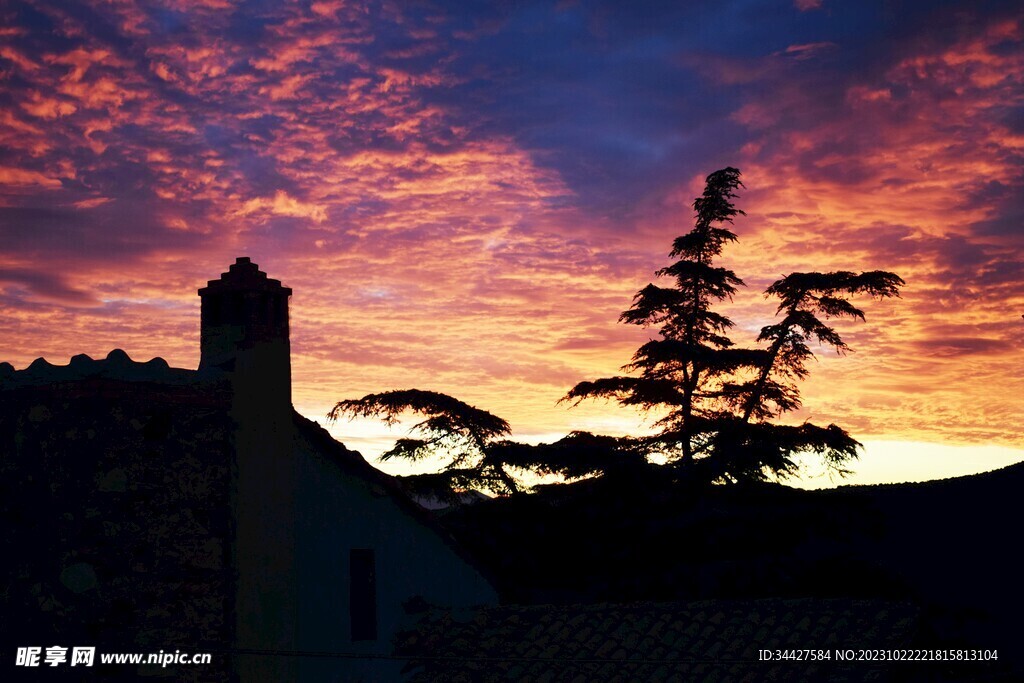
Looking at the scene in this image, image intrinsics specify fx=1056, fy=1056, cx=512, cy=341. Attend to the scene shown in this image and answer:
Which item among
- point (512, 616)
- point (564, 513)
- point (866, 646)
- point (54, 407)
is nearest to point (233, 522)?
point (54, 407)

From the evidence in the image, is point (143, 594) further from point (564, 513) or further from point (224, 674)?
point (564, 513)

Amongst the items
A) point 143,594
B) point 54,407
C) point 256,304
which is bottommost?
point 143,594

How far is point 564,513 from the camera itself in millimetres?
26812

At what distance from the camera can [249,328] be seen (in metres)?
14.9

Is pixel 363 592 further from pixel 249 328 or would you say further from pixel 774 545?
pixel 774 545

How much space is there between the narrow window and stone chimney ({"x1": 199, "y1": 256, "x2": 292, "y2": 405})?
3.49m

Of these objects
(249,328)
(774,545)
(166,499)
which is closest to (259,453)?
(166,499)

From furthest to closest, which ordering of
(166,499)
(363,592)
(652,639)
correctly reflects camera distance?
(363,592) < (652,639) < (166,499)

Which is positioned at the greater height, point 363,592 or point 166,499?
point 166,499

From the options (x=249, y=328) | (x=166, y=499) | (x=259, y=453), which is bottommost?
(x=166, y=499)

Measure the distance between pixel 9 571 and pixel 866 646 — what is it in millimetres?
10763

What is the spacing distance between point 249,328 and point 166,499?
2791 mm

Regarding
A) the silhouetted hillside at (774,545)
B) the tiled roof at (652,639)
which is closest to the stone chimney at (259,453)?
the tiled roof at (652,639)

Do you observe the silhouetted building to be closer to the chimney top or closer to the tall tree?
the chimney top
